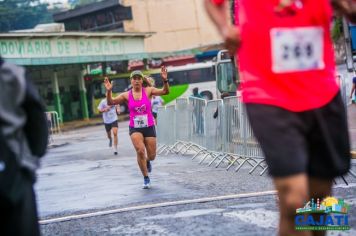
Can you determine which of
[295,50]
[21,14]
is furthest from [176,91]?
[21,14]

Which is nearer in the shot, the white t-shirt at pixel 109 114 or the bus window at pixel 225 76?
the white t-shirt at pixel 109 114

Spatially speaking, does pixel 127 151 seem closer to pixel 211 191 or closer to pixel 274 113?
pixel 211 191

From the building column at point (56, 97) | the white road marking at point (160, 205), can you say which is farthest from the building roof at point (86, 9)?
the white road marking at point (160, 205)

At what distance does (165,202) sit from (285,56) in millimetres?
5007

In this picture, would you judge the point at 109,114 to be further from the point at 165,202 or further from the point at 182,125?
the point at 165,202

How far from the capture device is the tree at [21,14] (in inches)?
3642

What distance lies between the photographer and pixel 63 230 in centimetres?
705

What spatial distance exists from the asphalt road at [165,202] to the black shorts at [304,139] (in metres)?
2.13

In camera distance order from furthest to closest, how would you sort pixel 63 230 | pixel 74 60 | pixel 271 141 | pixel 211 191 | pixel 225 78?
pixel 74 60 < pixel 225 78 < pixel 211 191 < pixel 63 230 < pixel 271 141

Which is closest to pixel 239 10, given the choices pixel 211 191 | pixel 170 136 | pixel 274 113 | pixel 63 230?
pixel 274 113

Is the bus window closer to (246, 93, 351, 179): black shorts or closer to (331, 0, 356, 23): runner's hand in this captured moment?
(331, 0, 356, 23): runner's hand

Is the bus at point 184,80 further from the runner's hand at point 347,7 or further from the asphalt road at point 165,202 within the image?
the runner's hand at point 347,7

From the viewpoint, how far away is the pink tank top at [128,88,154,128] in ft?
35.6

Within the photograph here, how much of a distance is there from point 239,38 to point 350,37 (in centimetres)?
1121
